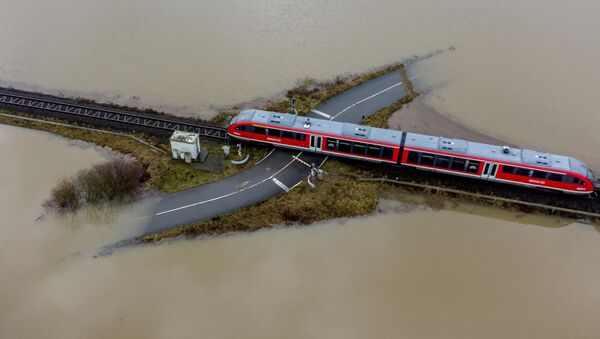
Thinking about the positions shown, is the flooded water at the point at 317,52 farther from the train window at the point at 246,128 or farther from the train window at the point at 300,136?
the train window at the point at 300,136

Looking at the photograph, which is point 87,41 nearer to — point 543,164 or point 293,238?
point 293,238

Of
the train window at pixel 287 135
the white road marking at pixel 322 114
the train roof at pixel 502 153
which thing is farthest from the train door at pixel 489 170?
the train window at pixel 287 135

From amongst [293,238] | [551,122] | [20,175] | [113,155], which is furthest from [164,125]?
[551,122]

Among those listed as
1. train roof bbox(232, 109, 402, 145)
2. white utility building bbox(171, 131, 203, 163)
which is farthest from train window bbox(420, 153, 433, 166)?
white utility building bbox(171, 131, 203, 163)

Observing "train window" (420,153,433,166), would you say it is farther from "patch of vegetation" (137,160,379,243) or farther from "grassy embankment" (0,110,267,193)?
"grassy embankment" (0,110,267,193)

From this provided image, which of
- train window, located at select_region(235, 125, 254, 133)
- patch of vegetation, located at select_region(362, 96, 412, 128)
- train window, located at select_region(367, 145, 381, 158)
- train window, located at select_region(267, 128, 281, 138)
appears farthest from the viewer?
patch of vegetation, located at select_region(362, 96, 412, 128)

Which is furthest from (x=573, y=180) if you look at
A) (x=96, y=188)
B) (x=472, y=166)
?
(x=96, y=188)
